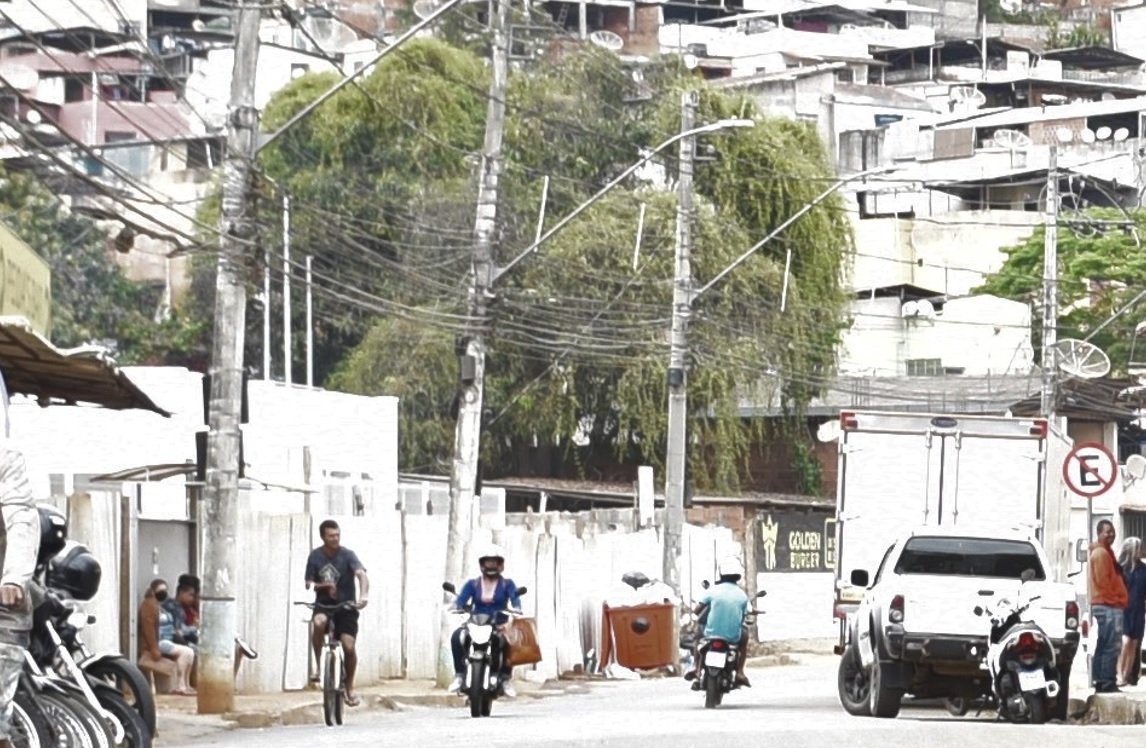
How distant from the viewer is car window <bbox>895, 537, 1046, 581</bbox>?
25.2 m

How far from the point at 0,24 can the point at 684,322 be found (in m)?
55.6

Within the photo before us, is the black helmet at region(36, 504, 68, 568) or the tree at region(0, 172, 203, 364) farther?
the tree at region(0, 172, 203, 364)

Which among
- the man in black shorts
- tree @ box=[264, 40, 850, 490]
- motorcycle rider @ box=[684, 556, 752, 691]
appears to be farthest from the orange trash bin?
the man in black shorts

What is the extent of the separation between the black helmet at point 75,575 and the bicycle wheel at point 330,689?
8.37 metres

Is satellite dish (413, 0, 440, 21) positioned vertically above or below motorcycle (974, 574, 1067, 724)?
above

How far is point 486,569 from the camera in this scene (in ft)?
84.8

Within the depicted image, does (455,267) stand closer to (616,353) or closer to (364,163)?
(364,163)

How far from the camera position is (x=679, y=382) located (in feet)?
144

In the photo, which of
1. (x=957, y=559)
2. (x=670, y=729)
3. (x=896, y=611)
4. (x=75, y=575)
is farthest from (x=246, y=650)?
(x=75, y=575)

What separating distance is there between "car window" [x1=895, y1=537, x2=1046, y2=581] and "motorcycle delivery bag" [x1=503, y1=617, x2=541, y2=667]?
347 cm

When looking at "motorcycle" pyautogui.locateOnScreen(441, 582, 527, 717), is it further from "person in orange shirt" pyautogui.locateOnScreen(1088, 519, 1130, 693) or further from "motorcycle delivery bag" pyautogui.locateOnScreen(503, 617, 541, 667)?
"person in orange shirt" pyautogui.locateOnScreen(1088, 519, 1130, 693)

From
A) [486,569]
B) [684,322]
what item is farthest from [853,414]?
[684,322]

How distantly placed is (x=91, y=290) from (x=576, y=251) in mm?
25447

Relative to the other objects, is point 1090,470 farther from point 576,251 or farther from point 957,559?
point 576,251
